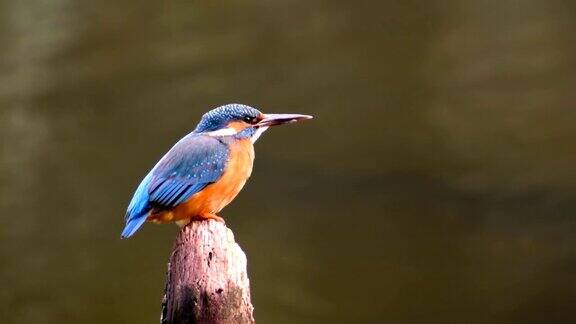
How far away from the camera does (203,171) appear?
8.96ft

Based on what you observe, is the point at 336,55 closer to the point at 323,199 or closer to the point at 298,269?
the point at 323,199

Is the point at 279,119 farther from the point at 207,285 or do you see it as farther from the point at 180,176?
the point at 207,285

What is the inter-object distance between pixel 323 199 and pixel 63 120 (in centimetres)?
137

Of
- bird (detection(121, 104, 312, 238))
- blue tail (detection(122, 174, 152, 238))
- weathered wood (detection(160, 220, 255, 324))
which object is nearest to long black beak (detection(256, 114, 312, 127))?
bird (detection(121, 104, 312, 238))

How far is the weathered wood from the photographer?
216cm

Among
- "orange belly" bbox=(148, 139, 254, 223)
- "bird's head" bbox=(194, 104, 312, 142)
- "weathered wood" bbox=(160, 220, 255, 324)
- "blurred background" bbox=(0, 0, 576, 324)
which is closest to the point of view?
"weathered wood" bbox=(160, 220, 255, 324)

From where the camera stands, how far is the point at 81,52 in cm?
501

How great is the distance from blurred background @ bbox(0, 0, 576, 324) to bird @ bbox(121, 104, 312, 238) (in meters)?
1.87

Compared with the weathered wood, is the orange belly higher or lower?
higher

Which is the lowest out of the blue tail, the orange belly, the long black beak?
the blue tail

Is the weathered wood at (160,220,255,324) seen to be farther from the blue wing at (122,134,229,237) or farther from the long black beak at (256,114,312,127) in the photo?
the long black beak at (256,114,312,127)

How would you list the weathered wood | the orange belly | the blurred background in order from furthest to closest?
1. the blurred background
2. the orange belly
3. the weathered wood

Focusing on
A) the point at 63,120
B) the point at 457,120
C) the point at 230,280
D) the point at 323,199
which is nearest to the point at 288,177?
the point at 323,199

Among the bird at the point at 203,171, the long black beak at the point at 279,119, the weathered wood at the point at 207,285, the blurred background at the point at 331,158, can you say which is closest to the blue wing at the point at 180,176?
the bird at the point at 203,171
